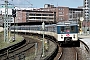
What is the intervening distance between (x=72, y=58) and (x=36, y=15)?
122702mm

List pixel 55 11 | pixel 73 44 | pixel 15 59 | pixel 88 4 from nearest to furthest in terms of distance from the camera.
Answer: pixel 15 59 → pixel 73 44 → pixel 88 4 → pixel 55 11

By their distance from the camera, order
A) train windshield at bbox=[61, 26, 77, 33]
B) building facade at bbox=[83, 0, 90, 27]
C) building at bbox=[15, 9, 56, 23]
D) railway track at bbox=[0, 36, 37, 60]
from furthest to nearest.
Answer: building at bbox=[15, 9, 56, 23] < building facade at bbox=[83, 0, 90, 27] < train windshield at bbox=[61, 26, 77, 33] < railway track at bbox=[0, 36, 37, 60]

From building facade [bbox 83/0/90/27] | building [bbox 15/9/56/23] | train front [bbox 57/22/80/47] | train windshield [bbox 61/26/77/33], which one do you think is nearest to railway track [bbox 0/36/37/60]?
train front [bbox 57/22/80/47]

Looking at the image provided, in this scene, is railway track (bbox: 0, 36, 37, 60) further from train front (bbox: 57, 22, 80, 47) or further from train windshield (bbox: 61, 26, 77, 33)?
train windshield (bbox: 61, 26, 77, 33)

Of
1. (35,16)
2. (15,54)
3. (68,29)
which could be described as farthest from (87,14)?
(15,54)

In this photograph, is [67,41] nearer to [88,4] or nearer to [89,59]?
[89,59]

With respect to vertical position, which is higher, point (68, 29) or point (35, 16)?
point (35, 16)

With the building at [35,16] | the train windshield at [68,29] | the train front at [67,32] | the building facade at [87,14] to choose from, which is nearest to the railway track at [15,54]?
the train front at [67,32]

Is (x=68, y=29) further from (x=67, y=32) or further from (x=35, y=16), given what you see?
(x=35, y=16)

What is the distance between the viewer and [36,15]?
139 metres

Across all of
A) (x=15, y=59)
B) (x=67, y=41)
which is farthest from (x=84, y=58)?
(x=67, y=41)

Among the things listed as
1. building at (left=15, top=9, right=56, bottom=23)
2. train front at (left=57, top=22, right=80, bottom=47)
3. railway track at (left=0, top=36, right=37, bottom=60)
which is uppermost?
building at (left=15, top=9, right=56, bottom=23)

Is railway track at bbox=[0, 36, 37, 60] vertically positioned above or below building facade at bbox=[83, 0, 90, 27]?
below

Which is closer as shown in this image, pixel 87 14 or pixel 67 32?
pixel 67 32
